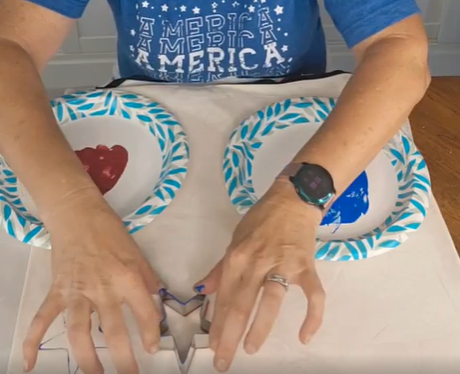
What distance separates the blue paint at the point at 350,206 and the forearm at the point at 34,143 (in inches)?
10.4

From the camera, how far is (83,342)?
1.78 feet

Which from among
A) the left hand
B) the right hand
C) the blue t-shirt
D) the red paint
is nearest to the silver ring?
the left hand

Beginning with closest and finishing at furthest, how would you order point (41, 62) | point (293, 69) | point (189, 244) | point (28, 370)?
point (28, 370)
point (189, 244)
point (41, 62)
point (293, 69)

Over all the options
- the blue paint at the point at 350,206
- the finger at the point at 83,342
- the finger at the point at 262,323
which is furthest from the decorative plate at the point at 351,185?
the finger at the point at 83,342

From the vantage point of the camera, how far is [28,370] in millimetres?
554

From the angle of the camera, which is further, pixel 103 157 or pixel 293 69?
pixel 293 69

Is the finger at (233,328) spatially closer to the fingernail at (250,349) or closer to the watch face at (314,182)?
the fingernail at (250,349)

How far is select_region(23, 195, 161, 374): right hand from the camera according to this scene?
550mm

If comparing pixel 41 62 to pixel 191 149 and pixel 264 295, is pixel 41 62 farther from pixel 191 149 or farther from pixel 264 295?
pixel 264 295

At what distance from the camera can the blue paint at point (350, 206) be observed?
2.23 feet

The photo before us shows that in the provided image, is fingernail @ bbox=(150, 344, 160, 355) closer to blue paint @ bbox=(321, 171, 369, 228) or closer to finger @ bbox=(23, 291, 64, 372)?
finger @ bbox=(23, 291, 64, 372)

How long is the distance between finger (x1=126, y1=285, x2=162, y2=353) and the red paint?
0.18 m

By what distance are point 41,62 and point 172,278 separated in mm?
357

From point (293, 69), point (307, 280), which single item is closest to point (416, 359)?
point (307, 280)
